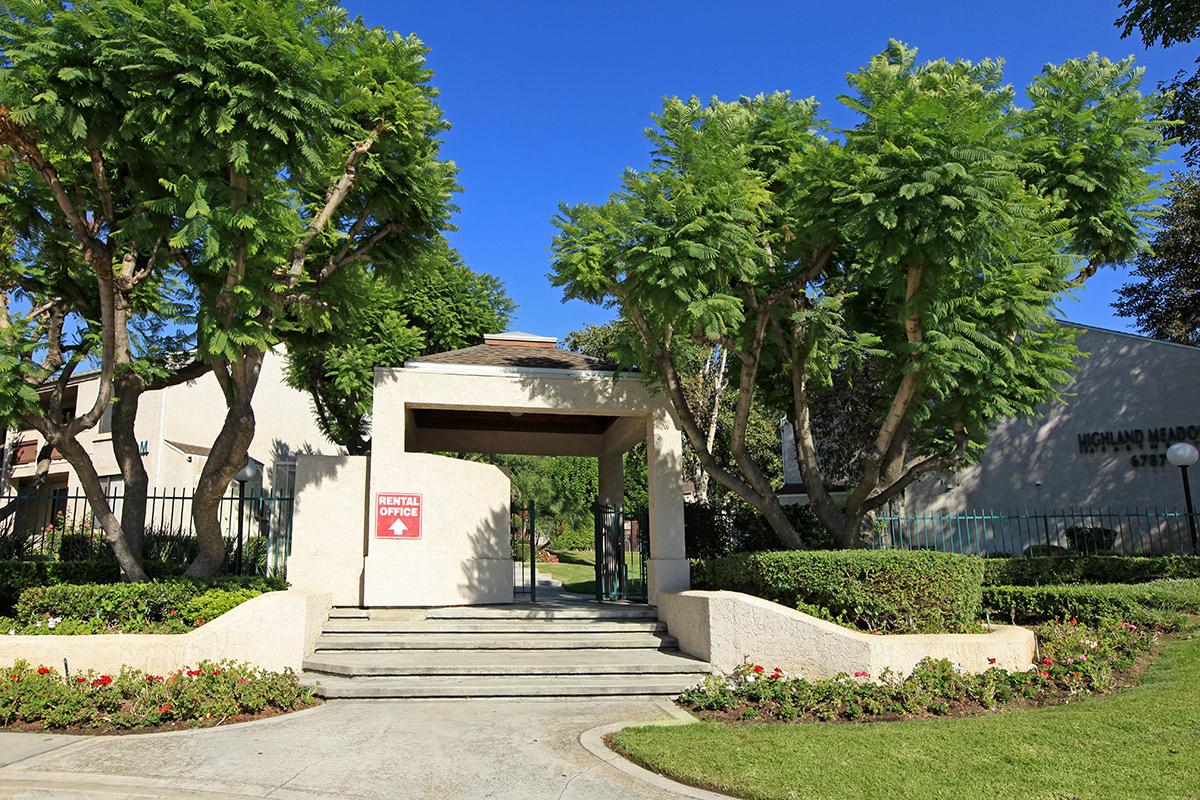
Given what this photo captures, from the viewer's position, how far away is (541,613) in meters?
12.8

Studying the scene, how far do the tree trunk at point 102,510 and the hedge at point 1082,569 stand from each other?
42.9 feet

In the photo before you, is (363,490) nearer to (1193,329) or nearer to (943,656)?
(943,656)

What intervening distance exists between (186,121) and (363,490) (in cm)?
615

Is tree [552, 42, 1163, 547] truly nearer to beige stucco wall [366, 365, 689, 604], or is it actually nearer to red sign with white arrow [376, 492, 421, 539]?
beige stucco wall [366, 365, 689, 604]

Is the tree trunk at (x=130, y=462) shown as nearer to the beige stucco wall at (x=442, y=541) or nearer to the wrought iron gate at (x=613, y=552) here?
the beige stucco wall at (x=442, y=541)

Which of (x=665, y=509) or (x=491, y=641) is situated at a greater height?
(x=665, y=509)

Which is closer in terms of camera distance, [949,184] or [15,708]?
[15,708]

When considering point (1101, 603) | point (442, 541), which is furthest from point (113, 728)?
point (1101, 603)

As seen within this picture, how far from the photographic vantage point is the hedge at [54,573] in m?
11.4

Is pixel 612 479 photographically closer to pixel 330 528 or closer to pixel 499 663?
pixel 330 528

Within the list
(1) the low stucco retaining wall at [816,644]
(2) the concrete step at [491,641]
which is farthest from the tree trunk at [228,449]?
(1) the low stucco retaining wall at [816,644]

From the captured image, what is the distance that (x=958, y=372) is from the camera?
35.6ft

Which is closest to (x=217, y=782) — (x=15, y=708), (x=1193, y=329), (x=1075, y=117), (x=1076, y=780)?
(x=15, y=708)

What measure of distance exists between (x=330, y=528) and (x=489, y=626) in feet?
10.3
